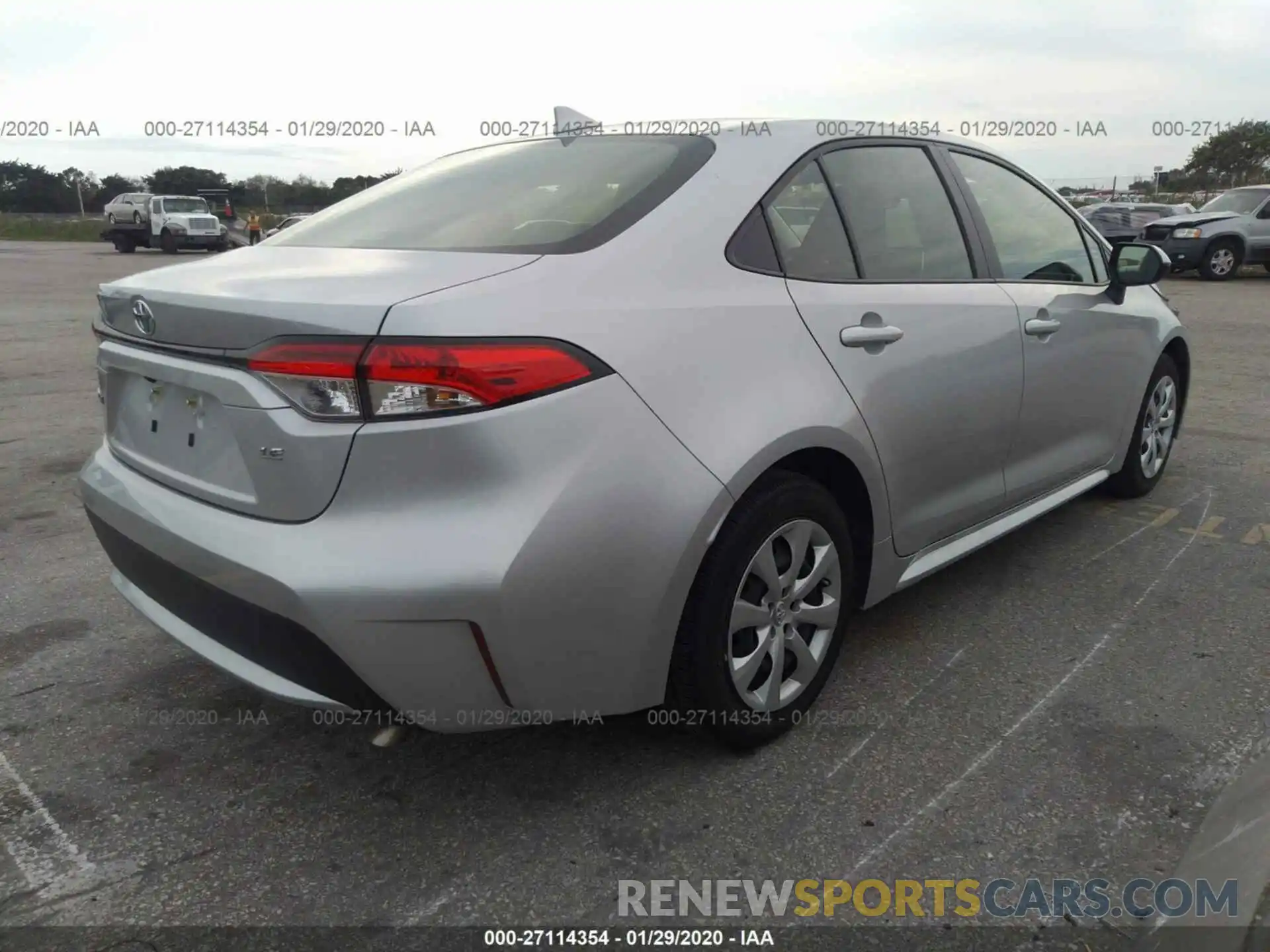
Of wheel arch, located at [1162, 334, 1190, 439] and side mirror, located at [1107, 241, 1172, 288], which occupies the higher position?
side mirror, located at [1107, 241, 1172, 288]

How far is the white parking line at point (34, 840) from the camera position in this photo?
2076mm

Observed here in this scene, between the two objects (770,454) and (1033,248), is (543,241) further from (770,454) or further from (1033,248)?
(1033,248)

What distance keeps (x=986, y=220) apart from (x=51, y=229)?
175ft

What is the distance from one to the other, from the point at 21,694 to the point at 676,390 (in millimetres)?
2174

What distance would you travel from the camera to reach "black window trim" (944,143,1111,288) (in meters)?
3.23

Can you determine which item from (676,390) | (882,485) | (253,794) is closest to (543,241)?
(676,390)

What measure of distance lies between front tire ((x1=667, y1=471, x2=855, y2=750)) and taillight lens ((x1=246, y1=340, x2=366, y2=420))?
2.85 ft

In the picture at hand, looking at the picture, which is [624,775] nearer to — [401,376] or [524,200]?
[401,376]

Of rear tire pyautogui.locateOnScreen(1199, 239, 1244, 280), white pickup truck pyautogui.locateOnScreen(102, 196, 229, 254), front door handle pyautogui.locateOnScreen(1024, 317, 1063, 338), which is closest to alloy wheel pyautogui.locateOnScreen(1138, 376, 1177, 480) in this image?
front door handle pyautogui.locateOnScreen(1024, 317, 1063, 338)

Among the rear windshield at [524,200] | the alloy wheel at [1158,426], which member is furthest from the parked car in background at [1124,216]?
the rear windshield at [524,200]

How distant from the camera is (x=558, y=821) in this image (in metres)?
2.25

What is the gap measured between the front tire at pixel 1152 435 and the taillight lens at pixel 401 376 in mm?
3405

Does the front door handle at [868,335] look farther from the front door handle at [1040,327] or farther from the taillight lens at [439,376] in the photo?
the taillight lens at [439,376]

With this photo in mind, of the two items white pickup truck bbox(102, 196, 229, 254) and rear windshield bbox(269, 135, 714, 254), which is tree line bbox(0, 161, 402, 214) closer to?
white pickup truck bbox(102, 196, 229, 254)
